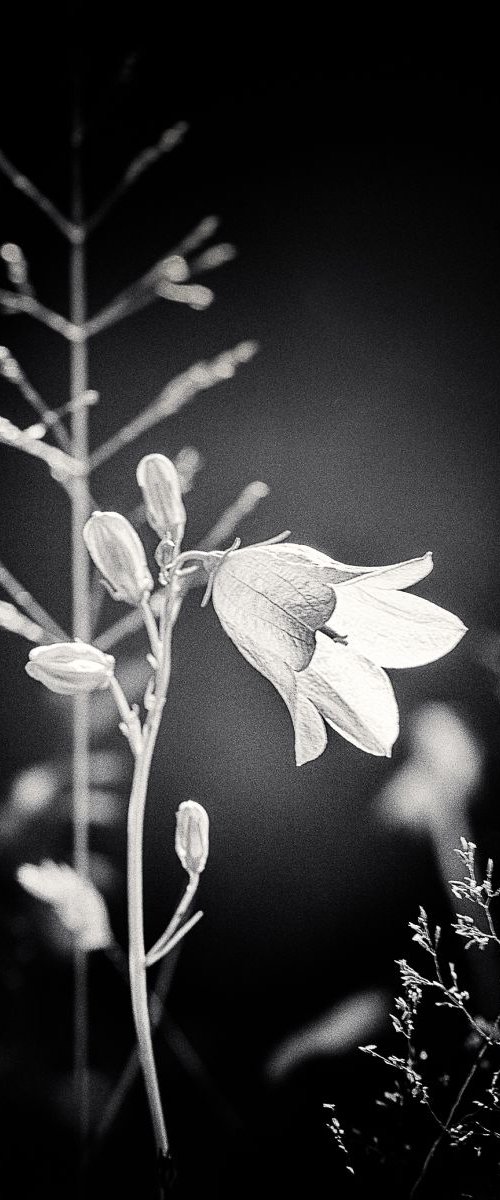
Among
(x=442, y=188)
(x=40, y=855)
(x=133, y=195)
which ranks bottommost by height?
(x=40, y=855)

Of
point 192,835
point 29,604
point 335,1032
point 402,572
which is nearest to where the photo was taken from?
point 402,572

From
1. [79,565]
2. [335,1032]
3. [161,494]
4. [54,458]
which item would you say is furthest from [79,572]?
[335,1032]

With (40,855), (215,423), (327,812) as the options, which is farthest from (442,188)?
(40,855)

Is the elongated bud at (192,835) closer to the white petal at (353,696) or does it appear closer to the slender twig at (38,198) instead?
the white petal at (353,696)

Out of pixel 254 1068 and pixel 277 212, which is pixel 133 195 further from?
pixel 254 1068

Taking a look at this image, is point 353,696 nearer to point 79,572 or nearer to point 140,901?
point 140,901

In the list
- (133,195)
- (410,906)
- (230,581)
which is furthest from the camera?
(133,195)

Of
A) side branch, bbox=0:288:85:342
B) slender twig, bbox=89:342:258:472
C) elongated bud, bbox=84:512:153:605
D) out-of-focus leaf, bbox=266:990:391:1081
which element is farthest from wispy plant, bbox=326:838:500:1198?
side branch, bbox=0:288:85:342
